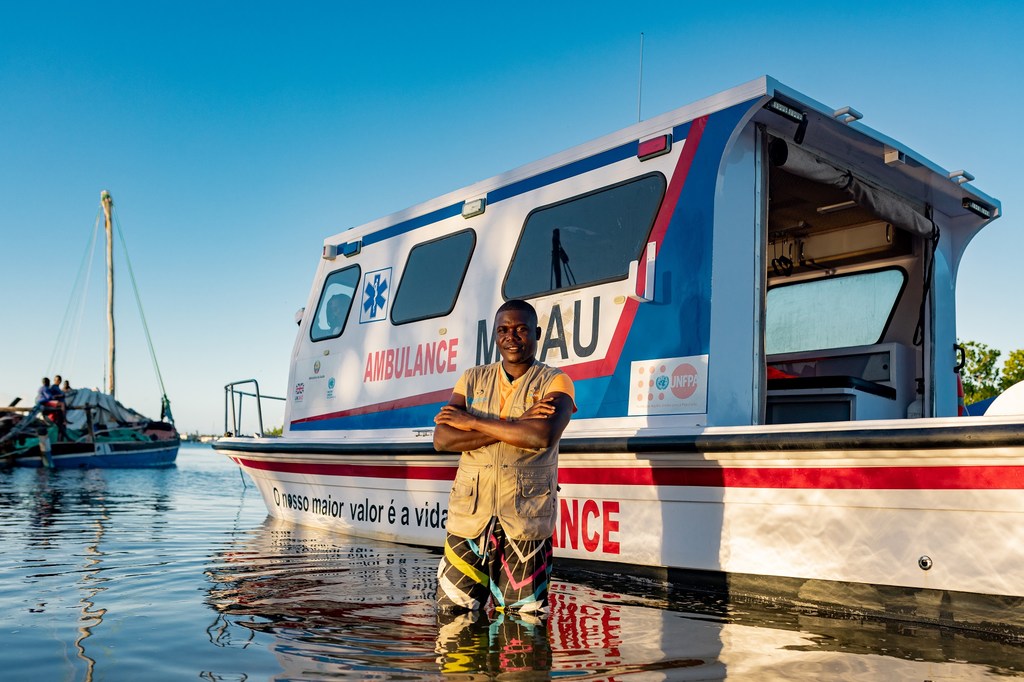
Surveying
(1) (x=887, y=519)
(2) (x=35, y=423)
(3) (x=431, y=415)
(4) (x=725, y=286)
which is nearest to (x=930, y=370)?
(4) (x=725, y=286)

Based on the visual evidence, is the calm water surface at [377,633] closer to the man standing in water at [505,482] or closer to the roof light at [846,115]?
the man standing in water at [505,482]

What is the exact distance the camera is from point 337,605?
4.18 metres

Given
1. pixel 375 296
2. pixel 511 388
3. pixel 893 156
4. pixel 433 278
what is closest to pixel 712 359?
pixel 511 388

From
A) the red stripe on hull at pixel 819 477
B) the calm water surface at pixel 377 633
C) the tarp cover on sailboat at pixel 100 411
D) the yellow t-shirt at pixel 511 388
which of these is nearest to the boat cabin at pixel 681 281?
the red stripe on hull at pixel 819 477

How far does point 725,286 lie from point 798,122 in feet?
3.20

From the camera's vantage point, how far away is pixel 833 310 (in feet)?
22.6

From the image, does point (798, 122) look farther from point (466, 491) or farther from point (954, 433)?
point (466, 491)

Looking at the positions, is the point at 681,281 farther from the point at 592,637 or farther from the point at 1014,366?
the point at 1014,366

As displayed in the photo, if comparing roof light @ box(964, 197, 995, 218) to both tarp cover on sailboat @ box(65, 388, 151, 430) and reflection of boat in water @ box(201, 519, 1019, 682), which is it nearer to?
reflection of boat in water @ box(201, 519, 1019, 682)

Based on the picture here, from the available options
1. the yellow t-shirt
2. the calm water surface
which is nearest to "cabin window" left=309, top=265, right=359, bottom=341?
the calm water surface

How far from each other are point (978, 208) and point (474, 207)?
351 centimetres

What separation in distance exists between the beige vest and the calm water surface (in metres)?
0.47

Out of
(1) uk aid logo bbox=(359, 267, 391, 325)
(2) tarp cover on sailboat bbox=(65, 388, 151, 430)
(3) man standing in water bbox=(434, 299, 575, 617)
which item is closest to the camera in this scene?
(3) man standing in water bbox=(434, 299, 575, 617)

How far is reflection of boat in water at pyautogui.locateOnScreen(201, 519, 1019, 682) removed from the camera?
9.96 ft
